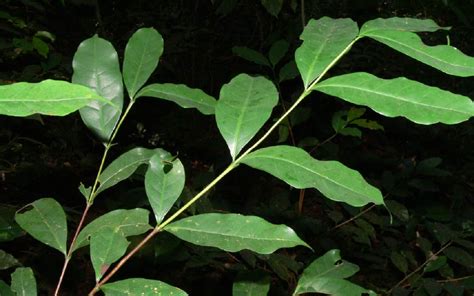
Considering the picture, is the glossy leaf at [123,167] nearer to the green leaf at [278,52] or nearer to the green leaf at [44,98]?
the green leaf at [44,98]

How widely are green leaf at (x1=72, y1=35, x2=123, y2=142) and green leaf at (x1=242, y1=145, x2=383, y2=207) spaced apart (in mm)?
225

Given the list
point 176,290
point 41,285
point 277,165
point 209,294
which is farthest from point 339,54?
point 41,285

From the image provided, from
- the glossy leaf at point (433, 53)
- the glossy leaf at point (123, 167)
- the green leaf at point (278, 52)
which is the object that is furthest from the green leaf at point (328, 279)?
the green leaf at point (278, 52)

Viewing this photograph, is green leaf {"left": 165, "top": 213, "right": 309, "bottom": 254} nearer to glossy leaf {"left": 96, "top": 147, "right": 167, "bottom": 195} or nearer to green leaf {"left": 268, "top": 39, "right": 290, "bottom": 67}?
glossy leaf {"left": 96, "top": 147, "right": 167, "bottom": 195}

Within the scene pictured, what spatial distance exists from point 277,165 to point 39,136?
2209mm

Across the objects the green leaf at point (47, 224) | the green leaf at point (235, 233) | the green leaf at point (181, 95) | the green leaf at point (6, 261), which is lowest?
the green leaf at point (6, 261)

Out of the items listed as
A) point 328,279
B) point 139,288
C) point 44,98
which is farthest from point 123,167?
point 328,279

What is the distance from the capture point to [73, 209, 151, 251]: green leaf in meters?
0.58

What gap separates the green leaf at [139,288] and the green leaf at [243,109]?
0.15 m

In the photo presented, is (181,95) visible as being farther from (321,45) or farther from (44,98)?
(44,98)

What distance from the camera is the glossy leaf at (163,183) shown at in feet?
1.82

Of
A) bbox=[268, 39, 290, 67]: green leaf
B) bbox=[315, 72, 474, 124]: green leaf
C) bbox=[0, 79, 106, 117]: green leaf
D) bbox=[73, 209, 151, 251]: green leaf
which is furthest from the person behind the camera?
bbox=[268, 39, 290, 67]: green leaf

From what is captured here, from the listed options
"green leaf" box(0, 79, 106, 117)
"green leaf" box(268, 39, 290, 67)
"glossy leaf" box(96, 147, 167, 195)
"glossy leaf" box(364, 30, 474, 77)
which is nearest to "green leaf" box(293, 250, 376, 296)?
"glossy leaf" box(96, 147, 167, 195)

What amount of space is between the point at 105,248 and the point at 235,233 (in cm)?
14
